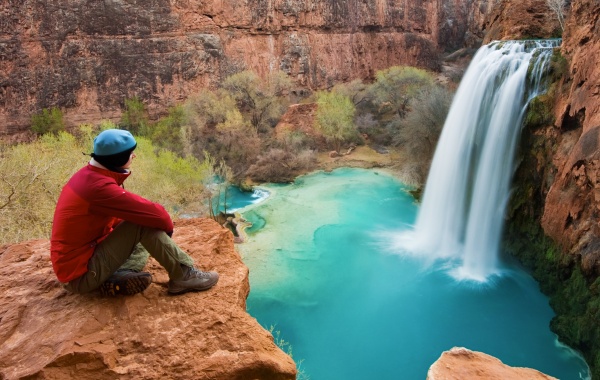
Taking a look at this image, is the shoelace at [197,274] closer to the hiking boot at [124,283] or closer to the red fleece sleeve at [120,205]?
the hiking boot at [124,283]

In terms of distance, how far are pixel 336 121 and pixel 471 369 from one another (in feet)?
78.8

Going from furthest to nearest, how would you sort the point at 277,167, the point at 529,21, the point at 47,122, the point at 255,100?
the point at 255,100, the point at 47,122, the point at 277,167, the point at 529,21

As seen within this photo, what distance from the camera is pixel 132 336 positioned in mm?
2807

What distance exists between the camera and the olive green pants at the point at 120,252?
2.97m

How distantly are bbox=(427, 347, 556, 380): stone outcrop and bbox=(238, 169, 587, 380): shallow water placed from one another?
21.7ft

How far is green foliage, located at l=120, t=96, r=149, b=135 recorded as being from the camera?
27.3m

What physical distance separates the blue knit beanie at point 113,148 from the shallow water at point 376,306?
7633mm

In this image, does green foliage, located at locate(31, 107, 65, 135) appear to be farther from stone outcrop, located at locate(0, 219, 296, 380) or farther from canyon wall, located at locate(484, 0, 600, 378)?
canyon wall, located at locate(484, 0, 600, 378)

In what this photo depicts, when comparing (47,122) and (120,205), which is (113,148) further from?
(47,122)

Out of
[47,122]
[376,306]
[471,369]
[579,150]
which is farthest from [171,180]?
[47,122]

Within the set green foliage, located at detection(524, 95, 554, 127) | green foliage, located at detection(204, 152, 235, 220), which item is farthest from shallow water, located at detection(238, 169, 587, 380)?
green foliage, located at detection(524, 95, 554, 127)

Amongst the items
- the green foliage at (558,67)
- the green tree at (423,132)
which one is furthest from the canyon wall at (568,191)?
the green tree at (423,132)

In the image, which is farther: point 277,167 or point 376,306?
point 277,167

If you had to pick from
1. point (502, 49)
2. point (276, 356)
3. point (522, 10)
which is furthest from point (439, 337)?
point (522, 10)
